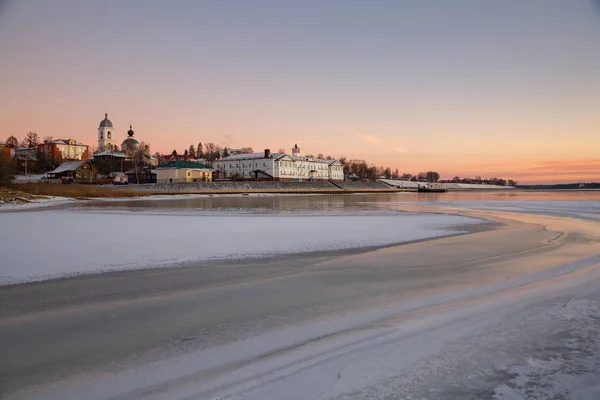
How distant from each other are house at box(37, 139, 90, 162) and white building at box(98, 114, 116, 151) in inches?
242

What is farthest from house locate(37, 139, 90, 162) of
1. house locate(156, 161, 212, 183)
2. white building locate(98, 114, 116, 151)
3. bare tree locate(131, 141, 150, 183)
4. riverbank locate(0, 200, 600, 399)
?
riverbank locate(0, 200, 600, 399)

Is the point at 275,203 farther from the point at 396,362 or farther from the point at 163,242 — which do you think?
the point at 396,362

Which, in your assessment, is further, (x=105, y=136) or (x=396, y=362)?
(x=105, y=136)

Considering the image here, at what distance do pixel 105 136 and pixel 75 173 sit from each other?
50.7 metres

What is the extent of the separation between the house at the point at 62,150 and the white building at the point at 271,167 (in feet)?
158

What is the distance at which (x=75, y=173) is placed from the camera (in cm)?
8956

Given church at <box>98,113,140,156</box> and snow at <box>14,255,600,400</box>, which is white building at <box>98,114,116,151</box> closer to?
church at <box>98,113,140,156</box>

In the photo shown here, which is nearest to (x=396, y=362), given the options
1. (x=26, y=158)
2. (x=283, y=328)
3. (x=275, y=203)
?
(x=283, y=328)

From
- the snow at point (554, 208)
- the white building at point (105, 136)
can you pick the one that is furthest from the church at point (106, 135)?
the snow at point (554, 208)

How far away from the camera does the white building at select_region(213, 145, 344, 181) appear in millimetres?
102125

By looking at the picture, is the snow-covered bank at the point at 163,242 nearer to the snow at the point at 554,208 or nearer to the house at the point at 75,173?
the snow at the point at 554,208

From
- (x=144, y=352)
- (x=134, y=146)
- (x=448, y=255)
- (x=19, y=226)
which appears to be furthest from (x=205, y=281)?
(x=134, y=146)

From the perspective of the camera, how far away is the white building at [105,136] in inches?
5310

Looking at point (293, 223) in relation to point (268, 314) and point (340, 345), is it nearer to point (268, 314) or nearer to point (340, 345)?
point (268, 314)
